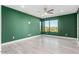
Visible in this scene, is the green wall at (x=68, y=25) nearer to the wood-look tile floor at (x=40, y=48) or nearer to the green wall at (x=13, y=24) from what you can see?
the wood-look tile floor at (x=40, y=48)

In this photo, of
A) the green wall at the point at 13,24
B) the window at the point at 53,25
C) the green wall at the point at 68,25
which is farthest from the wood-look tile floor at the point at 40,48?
the window at the point at 53,25

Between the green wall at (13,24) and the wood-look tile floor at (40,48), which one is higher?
the green wall at (13,24)

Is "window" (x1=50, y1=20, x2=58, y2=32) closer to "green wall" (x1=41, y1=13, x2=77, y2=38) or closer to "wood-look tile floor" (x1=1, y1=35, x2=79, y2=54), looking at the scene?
"green wall" (x1=41, y1=13, x2=77, y2=38)

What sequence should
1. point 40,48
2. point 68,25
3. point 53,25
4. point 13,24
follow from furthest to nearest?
1. point 53,25
2. point 68,25
3. point 13,24
4. point 40,48

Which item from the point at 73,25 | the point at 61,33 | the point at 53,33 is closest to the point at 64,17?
the point at 73,25

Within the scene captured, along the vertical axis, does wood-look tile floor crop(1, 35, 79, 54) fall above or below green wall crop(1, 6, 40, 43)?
below

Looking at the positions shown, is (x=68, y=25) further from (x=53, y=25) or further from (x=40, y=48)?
(x=40, y=48)

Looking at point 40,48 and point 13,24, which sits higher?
point 13,24

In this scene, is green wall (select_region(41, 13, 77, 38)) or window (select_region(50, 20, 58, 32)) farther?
window (select_region(50, 20, 58, 32))

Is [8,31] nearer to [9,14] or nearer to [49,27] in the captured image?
[9,14]

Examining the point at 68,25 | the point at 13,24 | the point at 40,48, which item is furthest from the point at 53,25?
the point at 40,48

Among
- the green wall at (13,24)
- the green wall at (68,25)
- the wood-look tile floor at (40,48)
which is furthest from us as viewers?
the green wall at (68,25)

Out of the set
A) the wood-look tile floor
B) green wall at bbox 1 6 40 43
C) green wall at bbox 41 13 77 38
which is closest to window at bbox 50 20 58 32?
green wall at bbox 41 13 77 38

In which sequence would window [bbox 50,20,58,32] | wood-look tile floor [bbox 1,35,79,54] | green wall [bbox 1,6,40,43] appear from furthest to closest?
1. window [bbox 50,20,58,32]
2. green wall [bbox 1,6,40,43]
3. wood-look tile floor [bbox 1,35,79,54]
